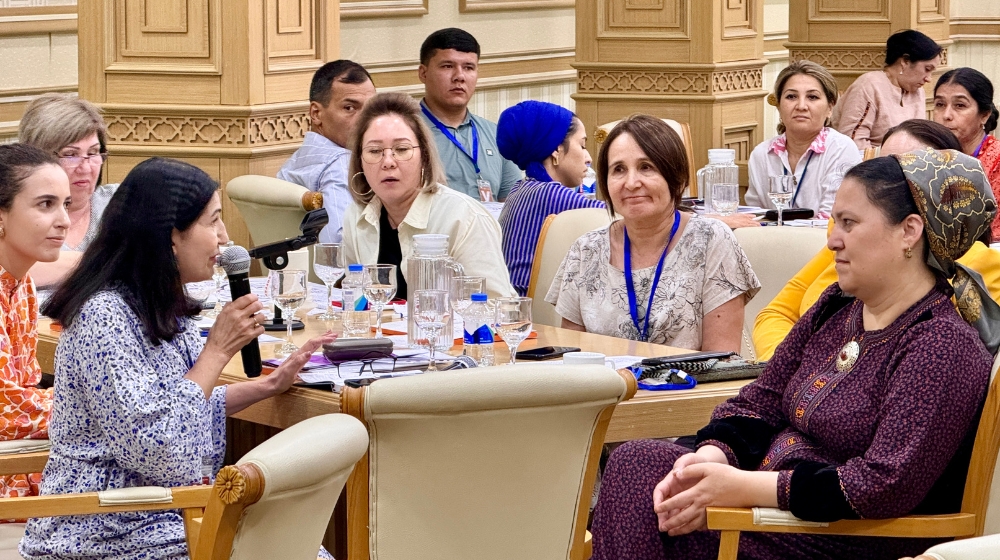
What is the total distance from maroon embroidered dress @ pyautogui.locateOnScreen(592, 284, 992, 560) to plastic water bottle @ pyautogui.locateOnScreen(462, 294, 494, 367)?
566mm

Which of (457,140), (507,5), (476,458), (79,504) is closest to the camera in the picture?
(476,458)

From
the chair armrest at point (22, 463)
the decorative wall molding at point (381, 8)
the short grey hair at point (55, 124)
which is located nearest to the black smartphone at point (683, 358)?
the chair armrest at point (22, 463)

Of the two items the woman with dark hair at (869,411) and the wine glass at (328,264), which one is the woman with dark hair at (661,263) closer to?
the wine glass at (328,264)

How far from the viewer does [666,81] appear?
8.14 m

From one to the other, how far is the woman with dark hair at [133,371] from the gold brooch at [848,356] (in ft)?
3.85

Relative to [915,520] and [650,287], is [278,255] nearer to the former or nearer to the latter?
[650,287]

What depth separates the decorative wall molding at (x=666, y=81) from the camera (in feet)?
26.5

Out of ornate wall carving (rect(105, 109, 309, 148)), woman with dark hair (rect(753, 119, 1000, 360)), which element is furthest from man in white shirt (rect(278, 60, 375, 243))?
woman with dark hair (rect(753, 119, 1000, 360))

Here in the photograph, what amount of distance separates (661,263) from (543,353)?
536 millimetres

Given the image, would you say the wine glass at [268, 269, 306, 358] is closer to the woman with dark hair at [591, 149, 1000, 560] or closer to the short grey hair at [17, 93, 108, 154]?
the woman with dark hair at [591, 149, 1000, 560]

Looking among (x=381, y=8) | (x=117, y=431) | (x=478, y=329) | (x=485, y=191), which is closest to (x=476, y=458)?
(x=117, y=431)

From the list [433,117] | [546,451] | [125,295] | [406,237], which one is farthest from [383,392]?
[433,117]

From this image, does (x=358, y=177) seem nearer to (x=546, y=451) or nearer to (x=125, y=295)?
(x=125, y=295)

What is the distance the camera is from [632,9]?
8.27 metres
